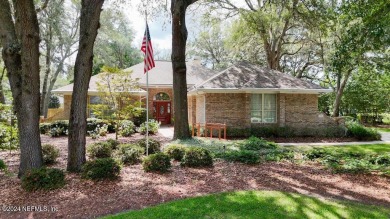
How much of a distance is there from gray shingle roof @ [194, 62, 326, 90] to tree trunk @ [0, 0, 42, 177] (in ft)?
35.0

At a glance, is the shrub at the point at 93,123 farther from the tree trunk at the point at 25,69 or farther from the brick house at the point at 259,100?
the tree trunk at the point at 25,69

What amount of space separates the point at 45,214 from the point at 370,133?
1722cm

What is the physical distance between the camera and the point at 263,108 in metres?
17.5

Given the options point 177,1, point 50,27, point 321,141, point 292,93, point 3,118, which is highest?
point 50,27

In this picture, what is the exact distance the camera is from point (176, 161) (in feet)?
28.9

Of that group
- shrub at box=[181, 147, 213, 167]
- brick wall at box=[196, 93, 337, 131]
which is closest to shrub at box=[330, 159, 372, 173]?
shrub at box=[181, 147, 213, 167]

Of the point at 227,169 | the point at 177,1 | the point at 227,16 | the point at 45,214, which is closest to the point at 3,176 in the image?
the point at 45,214

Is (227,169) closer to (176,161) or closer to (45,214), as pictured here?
(176,161)

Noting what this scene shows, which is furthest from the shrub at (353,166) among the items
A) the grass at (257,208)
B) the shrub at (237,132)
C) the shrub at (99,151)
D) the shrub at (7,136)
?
the shrub at (7,136)

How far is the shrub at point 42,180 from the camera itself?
5.95m

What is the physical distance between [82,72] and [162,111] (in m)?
17.3

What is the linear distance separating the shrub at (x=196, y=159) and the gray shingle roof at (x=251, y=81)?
859 cm

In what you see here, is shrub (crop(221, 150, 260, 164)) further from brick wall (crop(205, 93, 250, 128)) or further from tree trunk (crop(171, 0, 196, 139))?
brick wall (crop(205, 93, 250, 128))

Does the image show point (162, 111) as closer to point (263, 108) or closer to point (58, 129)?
point (58, 129)
